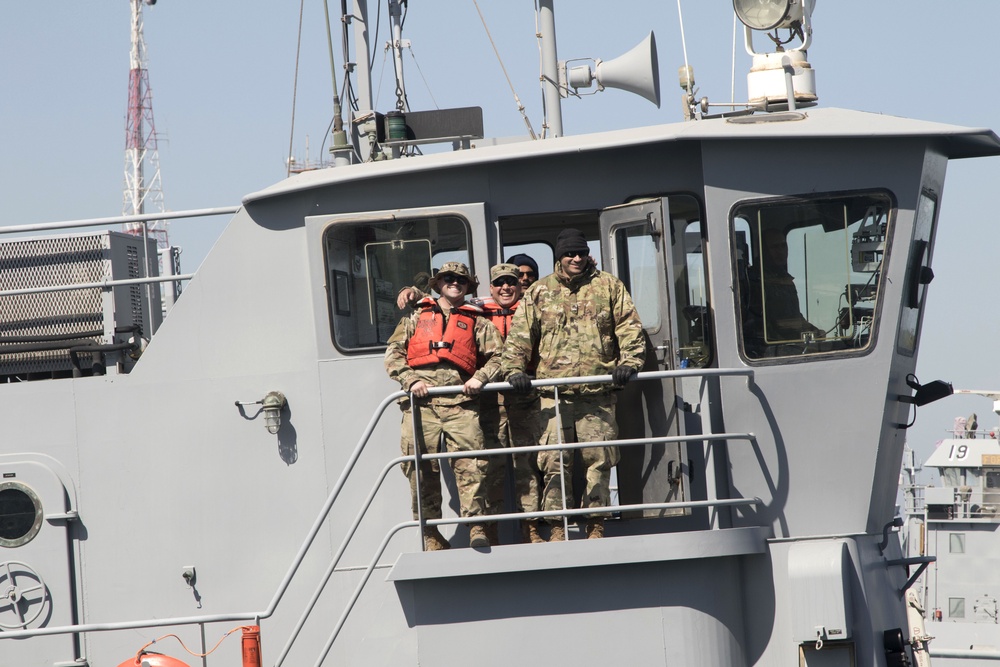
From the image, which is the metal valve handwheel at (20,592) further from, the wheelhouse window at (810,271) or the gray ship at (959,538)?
the gray ship at (959,538)

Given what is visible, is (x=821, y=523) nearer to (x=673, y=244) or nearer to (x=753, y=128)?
(x=673, y=244)

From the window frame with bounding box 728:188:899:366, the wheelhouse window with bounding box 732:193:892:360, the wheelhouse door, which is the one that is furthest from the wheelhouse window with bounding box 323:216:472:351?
the wheelhouse window with bounding box 732:193:892:360

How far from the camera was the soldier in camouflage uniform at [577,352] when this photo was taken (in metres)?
6.73

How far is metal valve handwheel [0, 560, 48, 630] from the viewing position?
7883 mm

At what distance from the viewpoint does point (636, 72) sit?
8344 mm

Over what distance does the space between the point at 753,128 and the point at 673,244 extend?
0.87 m

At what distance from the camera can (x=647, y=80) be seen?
8297mm

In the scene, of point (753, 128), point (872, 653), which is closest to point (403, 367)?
point (753, 128)

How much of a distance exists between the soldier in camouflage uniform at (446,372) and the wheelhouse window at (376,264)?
438 mm

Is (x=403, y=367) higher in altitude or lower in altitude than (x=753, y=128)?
lower

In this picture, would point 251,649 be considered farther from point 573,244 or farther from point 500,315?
point 573,244

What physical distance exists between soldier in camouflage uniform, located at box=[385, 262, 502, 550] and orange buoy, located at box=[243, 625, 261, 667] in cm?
114

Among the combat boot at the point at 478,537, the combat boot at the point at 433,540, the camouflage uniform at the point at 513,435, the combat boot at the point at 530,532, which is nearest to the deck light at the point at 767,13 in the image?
the camouflage uniform at the point at 513,435

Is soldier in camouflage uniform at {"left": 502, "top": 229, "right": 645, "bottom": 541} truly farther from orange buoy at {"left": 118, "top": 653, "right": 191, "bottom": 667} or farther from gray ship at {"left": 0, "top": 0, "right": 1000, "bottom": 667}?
orange buoy at {"left": 118, "top": 653, "right": 191, "bottom": 667}
